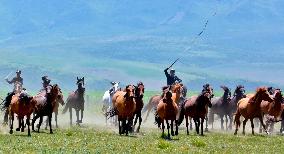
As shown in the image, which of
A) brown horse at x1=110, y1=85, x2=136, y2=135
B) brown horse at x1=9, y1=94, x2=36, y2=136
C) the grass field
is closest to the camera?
the grass field

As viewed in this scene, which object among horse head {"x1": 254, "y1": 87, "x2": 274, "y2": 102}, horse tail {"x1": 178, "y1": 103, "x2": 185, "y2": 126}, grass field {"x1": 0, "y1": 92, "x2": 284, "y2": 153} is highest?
horse head {"x1": 254, "y1": 87, "x2": 274, "y2": 102}

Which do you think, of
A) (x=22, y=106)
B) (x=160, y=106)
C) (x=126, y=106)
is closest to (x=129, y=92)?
(x=126, y=106)

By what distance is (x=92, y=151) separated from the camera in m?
27.6

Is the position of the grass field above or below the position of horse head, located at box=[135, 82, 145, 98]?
below

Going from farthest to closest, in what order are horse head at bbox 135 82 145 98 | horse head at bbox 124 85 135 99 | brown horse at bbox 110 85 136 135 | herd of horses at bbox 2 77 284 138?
horse head at bbox 135 82 145 98 < brown horse at bbox 110 85 136 135 < horse head at bbox 124 85 135 99 < herd of horses at bbox 2 77 284 138

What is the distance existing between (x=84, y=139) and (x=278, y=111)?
14.8 meters

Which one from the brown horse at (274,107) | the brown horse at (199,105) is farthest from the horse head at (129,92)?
the brown horse at (274,107)

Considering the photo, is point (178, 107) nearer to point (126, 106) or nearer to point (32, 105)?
point (126, 106)

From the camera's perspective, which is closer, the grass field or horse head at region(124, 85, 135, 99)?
the grass field

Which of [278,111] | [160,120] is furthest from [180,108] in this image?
[278,111]

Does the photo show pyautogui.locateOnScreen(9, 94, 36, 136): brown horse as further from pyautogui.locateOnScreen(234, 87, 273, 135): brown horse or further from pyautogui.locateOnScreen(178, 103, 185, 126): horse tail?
pyautogui.locateOnScreen(234, 87, 273, 135): brown horse

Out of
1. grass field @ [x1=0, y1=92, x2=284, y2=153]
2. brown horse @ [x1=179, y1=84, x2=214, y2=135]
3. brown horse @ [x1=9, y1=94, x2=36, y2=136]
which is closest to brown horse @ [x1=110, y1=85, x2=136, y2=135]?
grass field @ [x1=0, y1=92, x2=284, y2=153]

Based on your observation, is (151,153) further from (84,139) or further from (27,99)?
(27,99)

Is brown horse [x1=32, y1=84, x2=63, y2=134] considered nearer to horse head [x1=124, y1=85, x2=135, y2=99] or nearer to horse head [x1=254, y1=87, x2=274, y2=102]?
horse head [x1=124, y1=85, x2=135, y2=99]
